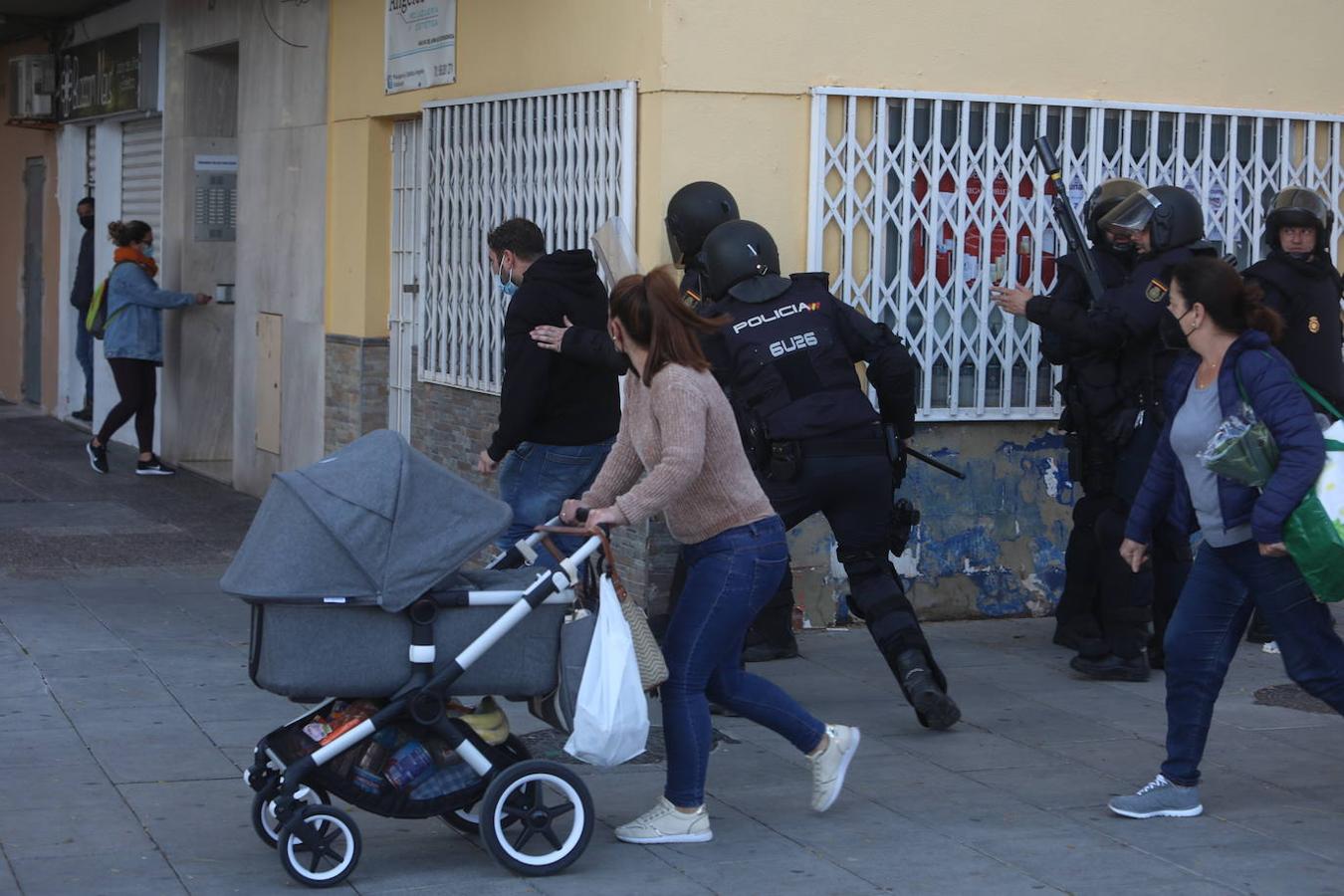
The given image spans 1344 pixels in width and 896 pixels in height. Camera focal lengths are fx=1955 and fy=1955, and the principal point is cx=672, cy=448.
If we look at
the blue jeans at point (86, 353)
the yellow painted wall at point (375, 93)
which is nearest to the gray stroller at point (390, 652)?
the yellow painted wall at point (375, 93)

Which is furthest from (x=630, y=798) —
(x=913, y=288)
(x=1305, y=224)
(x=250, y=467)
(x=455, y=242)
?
(x=250, y=467)

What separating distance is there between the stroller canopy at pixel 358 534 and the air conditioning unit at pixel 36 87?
1348 cm

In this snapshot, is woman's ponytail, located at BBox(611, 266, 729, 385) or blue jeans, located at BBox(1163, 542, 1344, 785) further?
blue jeans, located at BBox(1163, 542, 1344, 785)

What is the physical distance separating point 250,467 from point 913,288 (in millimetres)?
6122

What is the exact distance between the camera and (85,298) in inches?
635

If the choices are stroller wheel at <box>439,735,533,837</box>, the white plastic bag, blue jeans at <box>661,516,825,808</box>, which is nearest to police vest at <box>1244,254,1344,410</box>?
blue jeans at <box>661,516,825,808</box>

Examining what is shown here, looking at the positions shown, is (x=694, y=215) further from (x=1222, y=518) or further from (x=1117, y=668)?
(x=1222, y=518)

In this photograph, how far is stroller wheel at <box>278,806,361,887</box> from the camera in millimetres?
5023

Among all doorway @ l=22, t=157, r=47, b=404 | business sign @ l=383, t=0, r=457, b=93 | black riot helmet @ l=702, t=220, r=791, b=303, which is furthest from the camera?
doorway @ l=22, t=157, r=47, b=404

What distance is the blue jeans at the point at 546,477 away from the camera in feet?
24.4

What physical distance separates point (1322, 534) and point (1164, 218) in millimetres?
2537

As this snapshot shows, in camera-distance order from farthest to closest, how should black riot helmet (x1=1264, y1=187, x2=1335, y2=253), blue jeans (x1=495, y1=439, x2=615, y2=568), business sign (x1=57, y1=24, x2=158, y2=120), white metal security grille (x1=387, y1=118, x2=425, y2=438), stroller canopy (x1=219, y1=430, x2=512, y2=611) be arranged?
business sign (x1=57, y1=24, x2=158, y2=120)
white metal security grille (x1=387, y1=118, x2=425, y2=438)
black riot helmet (x1=1264, y1=187, x2=1335, y2=253)
blue jeans (x1=495, y1=439, x2=615, y2=568)
stroller canopy (x1=219, y1=430, x2=512, y2=611)

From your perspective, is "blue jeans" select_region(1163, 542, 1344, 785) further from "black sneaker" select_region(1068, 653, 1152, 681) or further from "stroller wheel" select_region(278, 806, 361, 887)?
"stroller wheel" select_region(278, 806, 361, 887)

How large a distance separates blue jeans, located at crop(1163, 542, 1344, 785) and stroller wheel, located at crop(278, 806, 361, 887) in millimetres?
2466
